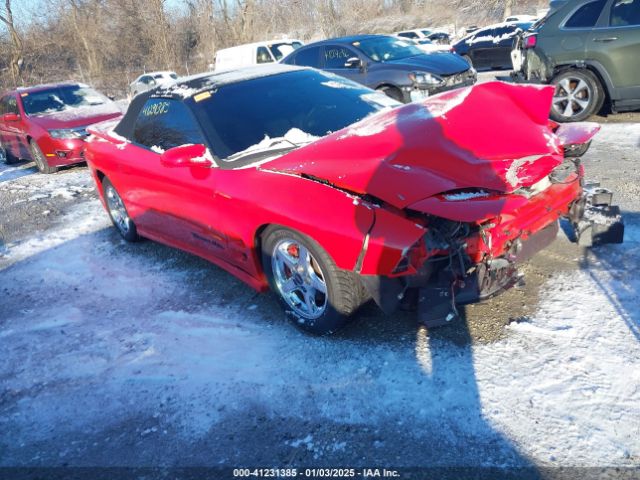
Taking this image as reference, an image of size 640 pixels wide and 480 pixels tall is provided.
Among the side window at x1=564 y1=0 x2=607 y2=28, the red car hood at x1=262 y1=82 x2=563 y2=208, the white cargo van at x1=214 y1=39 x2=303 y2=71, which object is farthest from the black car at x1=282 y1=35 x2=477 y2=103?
the white cargo van at x1=214 y1=39 x2=303 y2=71

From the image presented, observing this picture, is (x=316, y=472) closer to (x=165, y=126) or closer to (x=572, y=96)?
(x=165, y=126)

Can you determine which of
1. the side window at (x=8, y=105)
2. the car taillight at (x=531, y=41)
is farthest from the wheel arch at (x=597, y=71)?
the side window at (x=8, y=105)

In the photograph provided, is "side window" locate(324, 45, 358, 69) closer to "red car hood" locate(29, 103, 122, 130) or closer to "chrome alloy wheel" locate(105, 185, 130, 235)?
"red car hood" locate(29, 103, 122, 130)

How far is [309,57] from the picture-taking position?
984 cm

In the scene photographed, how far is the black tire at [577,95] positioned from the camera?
23.2 ft

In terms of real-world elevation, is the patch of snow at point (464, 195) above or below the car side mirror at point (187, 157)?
below

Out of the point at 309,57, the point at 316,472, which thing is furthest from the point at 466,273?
the point at 309,57

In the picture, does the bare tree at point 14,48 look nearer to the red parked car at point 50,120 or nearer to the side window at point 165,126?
the red parked car at point 50,120

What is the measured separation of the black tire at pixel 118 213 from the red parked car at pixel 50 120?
168 inches

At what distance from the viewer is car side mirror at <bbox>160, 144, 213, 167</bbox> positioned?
345 centimetres

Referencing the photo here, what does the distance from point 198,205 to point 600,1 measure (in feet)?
20.9

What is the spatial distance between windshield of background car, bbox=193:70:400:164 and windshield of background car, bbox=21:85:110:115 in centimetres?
726

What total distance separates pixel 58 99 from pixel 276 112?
26.1ft

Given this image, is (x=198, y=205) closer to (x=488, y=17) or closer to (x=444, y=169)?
(x=444, y=169)
